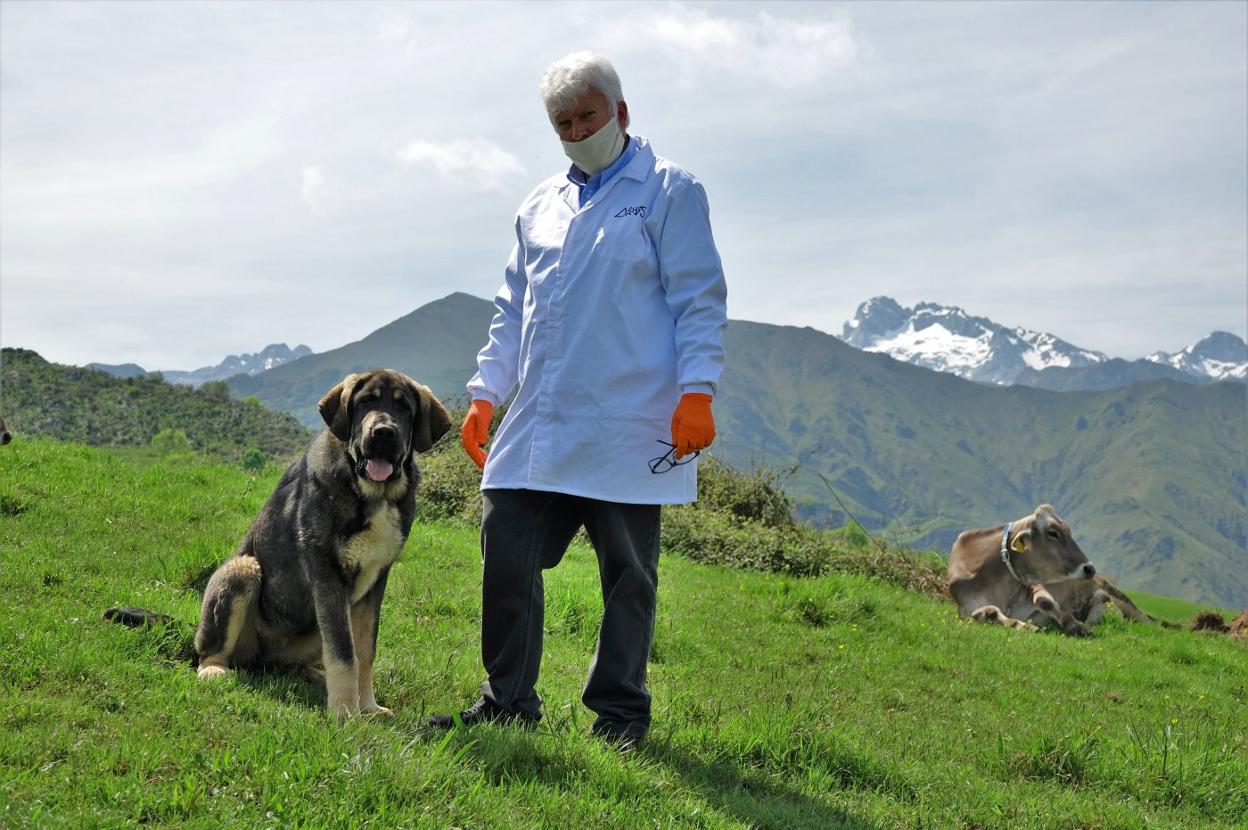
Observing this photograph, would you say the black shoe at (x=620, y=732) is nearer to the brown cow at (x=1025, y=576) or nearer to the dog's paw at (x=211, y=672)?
the dog's paw at (x=211, y=672)

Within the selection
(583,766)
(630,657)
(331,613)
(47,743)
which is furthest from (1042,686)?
(47,743)

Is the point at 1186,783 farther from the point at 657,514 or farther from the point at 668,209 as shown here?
the point at 668,209

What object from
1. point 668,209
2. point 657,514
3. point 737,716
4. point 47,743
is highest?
point 668,209

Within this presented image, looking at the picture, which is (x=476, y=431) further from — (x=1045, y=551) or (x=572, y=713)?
(x=1045, y=551)

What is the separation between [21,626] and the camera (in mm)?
4910

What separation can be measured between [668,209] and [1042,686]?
596cm

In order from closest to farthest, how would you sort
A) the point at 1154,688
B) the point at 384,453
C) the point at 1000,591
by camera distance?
the point at 384,453 < the point at 1154,688 < the point at 1000,591

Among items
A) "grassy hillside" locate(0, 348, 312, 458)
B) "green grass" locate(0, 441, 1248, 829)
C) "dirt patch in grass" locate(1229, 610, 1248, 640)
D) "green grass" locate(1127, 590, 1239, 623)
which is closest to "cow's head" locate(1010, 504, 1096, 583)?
"green grass" locate(0, 441, 1248, 829)

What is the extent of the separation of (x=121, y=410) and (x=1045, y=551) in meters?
57.8

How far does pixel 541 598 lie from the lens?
16.8ft

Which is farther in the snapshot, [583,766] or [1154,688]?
[1154,688]

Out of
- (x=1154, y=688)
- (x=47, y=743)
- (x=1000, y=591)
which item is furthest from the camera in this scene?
(x=1000, y=591)

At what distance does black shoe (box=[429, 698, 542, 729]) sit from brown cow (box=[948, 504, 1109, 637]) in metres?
8.19

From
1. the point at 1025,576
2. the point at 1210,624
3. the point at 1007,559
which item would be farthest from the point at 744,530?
the point at 1210,624
